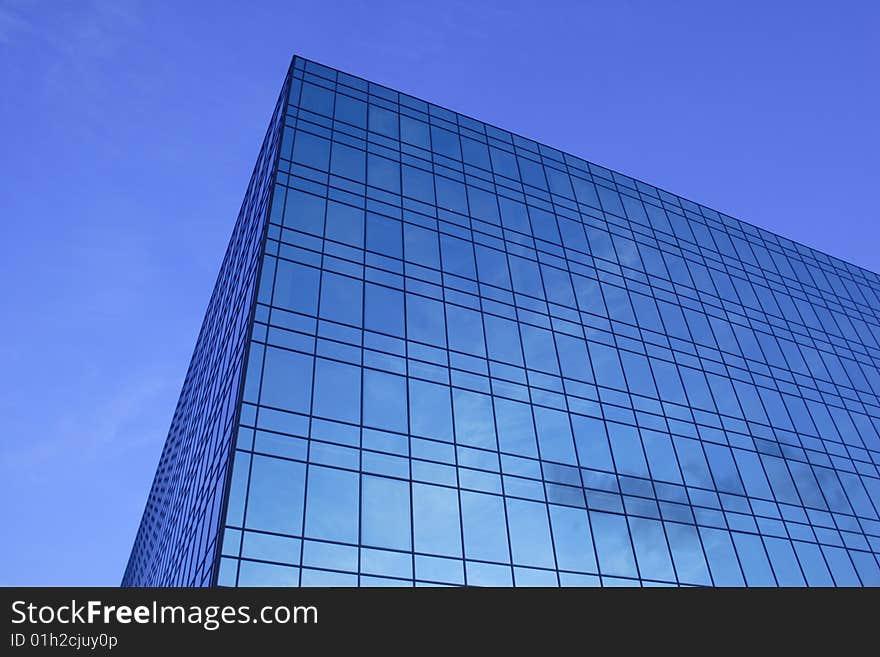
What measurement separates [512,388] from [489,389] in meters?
1.25

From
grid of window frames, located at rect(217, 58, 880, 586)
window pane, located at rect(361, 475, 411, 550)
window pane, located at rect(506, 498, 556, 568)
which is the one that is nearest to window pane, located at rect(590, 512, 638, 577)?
grid of window frames, located at rect(217, 58, 880, 586)

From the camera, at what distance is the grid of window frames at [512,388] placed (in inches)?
877

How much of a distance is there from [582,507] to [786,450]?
14597 mm

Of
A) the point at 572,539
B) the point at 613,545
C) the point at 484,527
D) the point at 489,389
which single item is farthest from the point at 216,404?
the point at 613,545

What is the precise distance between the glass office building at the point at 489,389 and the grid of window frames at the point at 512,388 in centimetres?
12

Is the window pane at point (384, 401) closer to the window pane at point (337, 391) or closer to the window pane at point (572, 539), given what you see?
the window pane at point (337, 391)

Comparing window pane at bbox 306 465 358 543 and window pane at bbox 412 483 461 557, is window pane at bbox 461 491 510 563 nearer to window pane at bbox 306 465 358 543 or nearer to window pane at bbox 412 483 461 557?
window pane at bbox 412 483 461 557

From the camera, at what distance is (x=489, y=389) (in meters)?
28.0

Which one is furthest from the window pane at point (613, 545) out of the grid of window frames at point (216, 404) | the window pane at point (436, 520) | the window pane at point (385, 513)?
the grid of window frames at point (216, 404)

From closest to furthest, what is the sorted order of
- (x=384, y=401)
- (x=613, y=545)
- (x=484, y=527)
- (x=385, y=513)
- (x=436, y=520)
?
(x=385, y=513) → (x=436, y=520) → (x=484, y=527) → (x=384, y=401) → (x=613, y=545)

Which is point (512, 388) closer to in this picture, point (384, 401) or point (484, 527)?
point (384, 401)

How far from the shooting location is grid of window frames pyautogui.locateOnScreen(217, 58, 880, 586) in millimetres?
22281
